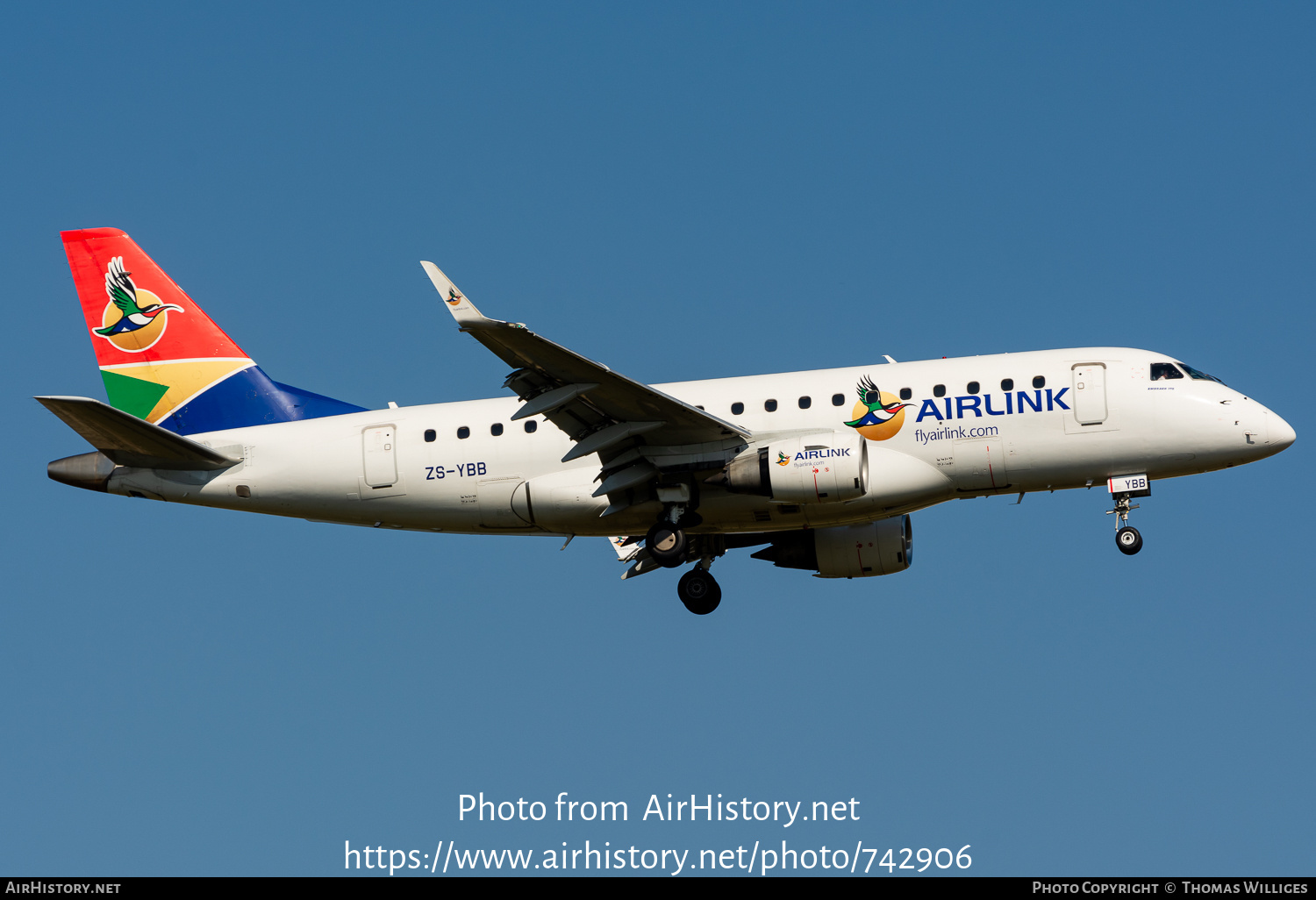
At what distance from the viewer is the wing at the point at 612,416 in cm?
2814

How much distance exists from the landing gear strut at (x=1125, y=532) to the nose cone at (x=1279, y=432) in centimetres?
299

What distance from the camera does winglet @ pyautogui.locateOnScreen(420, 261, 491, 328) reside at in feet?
86.3

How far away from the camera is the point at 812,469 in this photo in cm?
2956

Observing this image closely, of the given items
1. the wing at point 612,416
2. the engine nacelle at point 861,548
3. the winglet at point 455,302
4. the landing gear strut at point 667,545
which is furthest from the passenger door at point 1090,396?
the winglet at point 455,302

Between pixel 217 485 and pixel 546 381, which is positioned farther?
pixel 217 485

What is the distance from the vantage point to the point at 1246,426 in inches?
1190

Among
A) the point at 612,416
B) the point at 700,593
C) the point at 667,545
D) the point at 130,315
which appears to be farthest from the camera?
the point at 130,315

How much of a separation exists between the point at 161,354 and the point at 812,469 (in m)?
15.9

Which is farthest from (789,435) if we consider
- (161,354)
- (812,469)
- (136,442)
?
(161,354)

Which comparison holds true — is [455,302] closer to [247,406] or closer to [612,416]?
[612,416]
